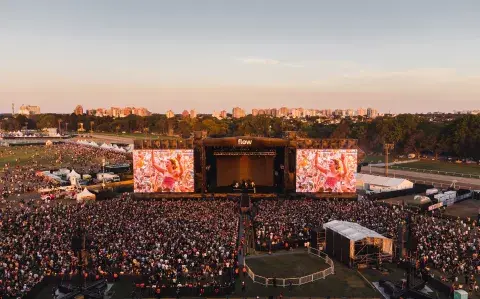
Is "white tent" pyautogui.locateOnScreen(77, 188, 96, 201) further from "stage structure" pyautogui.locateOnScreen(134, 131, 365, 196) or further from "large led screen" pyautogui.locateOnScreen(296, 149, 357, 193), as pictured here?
"large led screen" pyautogui.locateOnScreen(296, 149, 357, 193)

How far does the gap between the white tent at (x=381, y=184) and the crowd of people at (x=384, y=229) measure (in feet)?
29.4

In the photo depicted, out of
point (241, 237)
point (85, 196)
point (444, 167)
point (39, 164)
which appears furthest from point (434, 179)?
point (39, 164)

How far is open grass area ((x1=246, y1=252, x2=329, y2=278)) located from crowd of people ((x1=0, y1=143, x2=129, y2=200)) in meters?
31.0

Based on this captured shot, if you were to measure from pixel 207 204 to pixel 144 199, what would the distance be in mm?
8170

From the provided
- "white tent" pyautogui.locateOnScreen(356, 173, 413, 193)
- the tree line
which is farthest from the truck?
"white tent" pyautogui.locateOnScreen(356, 173, 413, 193)

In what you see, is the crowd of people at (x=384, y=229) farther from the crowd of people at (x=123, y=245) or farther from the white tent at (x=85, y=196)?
the white tent at (x=85, y=196)

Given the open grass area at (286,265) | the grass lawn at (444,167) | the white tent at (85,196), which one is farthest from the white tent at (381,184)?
the white tent at (85,196)

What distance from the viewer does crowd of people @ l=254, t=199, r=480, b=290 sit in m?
21.1

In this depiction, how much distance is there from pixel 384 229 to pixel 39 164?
5940cm

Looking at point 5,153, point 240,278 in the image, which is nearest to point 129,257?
point 240,278

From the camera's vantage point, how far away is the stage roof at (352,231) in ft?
71.6

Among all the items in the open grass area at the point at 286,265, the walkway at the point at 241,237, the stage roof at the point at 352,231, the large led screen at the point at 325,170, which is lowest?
the open grass area at the point at 286,265

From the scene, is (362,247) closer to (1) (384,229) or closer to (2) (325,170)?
(1) (384,229)

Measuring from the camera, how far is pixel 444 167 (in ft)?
208
